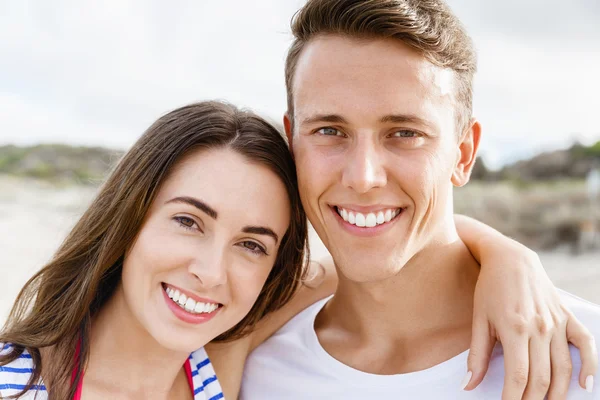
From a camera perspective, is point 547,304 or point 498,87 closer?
point 547,304

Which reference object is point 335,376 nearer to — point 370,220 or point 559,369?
Result: point 370,220

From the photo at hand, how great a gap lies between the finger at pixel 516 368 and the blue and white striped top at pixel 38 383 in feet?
4.03

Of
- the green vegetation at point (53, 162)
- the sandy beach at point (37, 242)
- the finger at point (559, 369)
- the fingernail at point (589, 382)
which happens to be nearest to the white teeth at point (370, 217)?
the finger at point (559, 369)

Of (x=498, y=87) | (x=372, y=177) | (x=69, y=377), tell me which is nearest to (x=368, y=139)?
(x=372, y=177)

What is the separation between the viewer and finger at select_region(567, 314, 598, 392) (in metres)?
2.08

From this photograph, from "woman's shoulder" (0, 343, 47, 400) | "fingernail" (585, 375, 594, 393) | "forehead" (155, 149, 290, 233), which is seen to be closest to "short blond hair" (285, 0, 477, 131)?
"forehead" (155, 149, 290, 233)

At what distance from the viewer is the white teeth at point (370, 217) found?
97.6 inches

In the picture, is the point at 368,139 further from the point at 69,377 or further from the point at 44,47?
the point at 44,47

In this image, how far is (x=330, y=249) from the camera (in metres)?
2.66

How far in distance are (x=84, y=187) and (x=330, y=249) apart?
18.0 metres

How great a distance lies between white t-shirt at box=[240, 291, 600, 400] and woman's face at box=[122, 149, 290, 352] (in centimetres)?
36

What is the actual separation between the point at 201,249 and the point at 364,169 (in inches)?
27.6

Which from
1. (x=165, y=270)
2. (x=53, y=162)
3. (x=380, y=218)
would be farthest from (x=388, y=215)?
A: (x=53, y=162)

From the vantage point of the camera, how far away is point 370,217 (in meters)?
2.47
